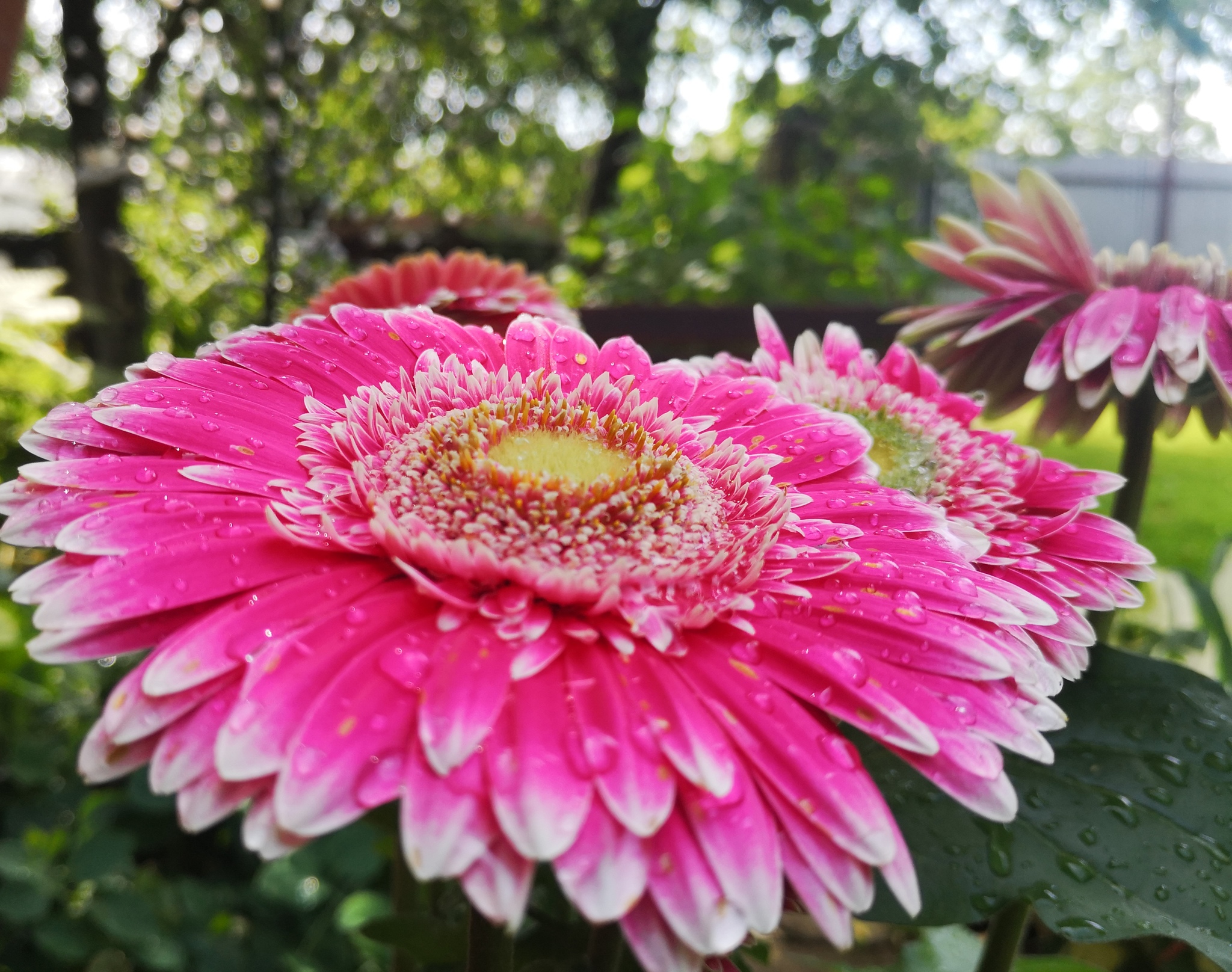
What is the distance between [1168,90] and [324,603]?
1321 millimetres

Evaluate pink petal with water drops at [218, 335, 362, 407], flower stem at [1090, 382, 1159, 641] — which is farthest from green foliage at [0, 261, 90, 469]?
flower stem at [1090, 382, 1159, 641]

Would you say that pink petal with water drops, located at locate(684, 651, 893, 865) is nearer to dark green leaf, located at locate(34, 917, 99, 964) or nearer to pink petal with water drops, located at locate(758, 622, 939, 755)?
pink petal with water drops, located at locate(758, 622, 939, 755)

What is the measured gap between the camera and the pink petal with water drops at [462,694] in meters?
0.22

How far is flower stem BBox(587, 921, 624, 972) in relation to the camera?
1.17ft

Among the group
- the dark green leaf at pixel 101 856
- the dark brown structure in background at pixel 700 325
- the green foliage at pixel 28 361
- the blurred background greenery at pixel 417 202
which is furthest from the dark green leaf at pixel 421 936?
the green foliage at pixel 28 361

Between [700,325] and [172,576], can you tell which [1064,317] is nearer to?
[700,325]

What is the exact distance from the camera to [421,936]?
0.43 m

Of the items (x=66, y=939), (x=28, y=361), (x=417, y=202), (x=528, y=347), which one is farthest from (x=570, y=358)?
(x=417, y=202)

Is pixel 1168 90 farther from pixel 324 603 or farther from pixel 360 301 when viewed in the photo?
pixel 324 603

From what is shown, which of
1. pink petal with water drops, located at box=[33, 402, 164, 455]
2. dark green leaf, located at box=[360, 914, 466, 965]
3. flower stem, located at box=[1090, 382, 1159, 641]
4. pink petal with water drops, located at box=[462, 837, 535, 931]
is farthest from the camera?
flower stem, located at box=[1090, 382, 1159, 641]

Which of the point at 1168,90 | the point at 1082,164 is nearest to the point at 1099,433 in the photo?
the point at 1168,90

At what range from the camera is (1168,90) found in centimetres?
114

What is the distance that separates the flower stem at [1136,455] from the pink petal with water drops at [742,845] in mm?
437

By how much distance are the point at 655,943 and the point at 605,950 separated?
0.16m
